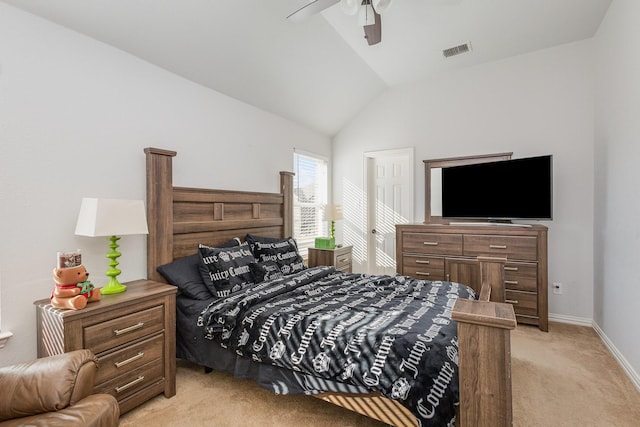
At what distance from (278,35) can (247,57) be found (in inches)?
14.0

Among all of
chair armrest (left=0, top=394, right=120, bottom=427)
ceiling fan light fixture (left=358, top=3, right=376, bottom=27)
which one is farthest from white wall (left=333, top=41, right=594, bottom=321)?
chair armrest (left=0, top=394, right=120, bottom=427)

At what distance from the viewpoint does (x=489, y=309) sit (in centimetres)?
108

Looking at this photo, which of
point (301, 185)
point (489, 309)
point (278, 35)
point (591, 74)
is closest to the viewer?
point (489, 309)

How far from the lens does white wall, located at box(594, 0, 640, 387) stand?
2312mm

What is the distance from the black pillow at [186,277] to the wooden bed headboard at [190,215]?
0.08m

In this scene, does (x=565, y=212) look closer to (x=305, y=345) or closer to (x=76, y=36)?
(x=305, y=345)

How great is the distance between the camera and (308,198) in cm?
475

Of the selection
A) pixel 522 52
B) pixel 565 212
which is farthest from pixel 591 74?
pixel 565 212

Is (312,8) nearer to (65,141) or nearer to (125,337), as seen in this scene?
(65,141)

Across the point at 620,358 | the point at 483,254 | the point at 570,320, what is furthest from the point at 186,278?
the point at 570,320

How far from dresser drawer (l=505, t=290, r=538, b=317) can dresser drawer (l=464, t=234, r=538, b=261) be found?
0.39 m

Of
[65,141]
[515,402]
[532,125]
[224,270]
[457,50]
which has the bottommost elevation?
[515,402]

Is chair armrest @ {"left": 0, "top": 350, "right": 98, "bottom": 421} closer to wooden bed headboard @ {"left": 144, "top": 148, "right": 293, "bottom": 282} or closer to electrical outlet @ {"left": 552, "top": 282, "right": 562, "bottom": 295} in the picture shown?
wooden bed headboard @ {"left": 144, "top": 148, "right": 293, "bottom": 282}

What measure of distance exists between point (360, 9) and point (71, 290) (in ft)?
8.11
